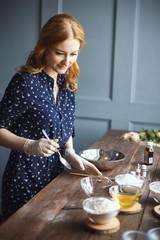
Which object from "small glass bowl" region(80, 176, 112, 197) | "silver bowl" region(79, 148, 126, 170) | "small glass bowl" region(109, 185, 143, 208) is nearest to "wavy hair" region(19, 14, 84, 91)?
"silver bowl" region(79, 148, 126, 170)

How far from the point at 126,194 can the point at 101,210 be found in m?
0.23

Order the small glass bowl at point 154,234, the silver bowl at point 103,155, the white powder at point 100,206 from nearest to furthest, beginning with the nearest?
the small glass bowl at point 154,234 < the white powder at point 100,206 < the silver bowl at point 103,155

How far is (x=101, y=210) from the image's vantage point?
1062 millimetres

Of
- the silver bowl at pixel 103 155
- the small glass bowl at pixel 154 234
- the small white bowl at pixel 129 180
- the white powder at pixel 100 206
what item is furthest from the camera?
the silver bowl at pixel 103 155

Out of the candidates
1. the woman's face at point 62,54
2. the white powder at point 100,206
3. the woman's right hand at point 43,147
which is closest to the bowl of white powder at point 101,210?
the white powder at point 100,206

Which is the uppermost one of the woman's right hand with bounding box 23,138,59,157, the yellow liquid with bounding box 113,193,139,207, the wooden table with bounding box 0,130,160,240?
the woman's right hand with bounding box 23,138,59,157

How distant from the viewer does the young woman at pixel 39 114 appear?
1.60 m

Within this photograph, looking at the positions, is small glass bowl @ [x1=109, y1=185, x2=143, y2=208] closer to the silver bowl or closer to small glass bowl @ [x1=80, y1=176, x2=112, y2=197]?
small glass bowl @ [x1=80, y1=176, x2=112, y2=197]

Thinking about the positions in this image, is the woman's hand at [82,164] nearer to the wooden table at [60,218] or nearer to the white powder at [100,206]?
the wooden table at [60,218]

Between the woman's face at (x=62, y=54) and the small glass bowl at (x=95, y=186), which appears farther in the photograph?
the woman's face at (x=62, y=54)

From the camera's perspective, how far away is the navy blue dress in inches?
64.1

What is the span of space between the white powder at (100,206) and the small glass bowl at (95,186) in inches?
7.2

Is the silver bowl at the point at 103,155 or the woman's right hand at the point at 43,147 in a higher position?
the woman's right hand at the point at 43,147

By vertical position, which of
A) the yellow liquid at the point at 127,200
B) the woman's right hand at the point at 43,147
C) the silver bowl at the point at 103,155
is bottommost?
the silver bowl at the point at 103,155
